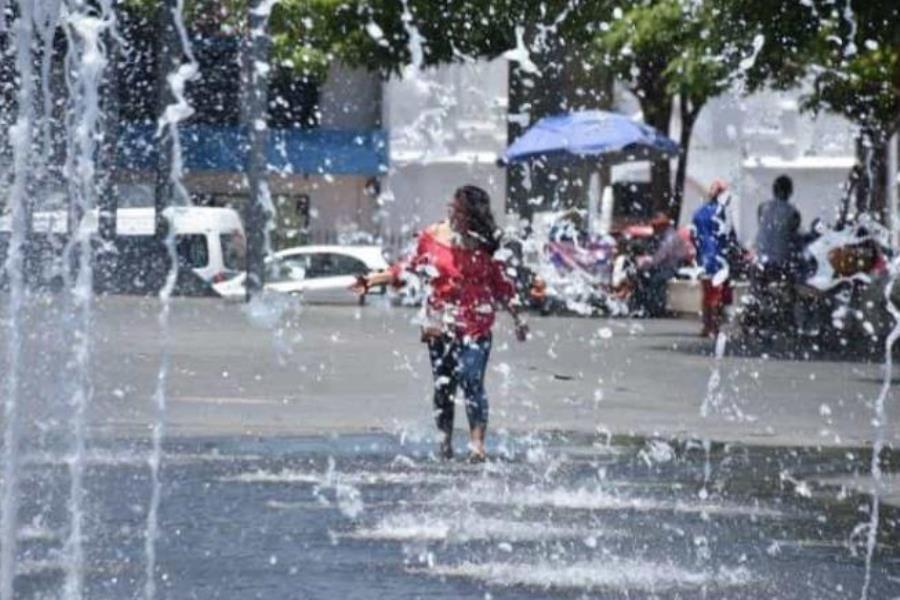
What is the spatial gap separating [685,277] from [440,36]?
457 cm

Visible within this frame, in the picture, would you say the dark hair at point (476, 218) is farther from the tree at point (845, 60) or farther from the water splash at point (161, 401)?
the tree at point (845, 60)

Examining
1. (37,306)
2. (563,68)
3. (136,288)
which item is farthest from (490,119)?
(37,306)

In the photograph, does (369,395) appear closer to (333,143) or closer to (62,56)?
(62,56)

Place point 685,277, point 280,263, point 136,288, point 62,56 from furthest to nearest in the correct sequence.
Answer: point 280,263 → point 136,288 → point 685,277 → point 62,56

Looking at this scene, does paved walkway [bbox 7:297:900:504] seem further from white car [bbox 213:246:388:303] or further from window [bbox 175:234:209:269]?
window [bbox 175:234:209:269]

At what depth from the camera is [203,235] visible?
40.2 m

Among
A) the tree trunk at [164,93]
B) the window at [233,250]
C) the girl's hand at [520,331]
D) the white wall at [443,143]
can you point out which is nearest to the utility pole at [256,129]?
the window at [233,250]

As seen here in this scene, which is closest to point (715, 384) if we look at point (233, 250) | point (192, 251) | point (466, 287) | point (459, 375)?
point (459, 375)

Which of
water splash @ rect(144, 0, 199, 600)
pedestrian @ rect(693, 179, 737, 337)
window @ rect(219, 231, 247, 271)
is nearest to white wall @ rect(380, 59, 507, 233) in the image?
window @ rect(219, 231, 247, 271)

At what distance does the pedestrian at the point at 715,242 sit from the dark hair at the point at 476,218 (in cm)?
1196

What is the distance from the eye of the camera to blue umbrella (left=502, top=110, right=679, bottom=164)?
33.8 meters

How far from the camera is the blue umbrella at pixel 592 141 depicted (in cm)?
3375

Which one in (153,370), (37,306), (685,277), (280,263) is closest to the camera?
(153,370)

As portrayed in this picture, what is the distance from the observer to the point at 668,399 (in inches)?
683
